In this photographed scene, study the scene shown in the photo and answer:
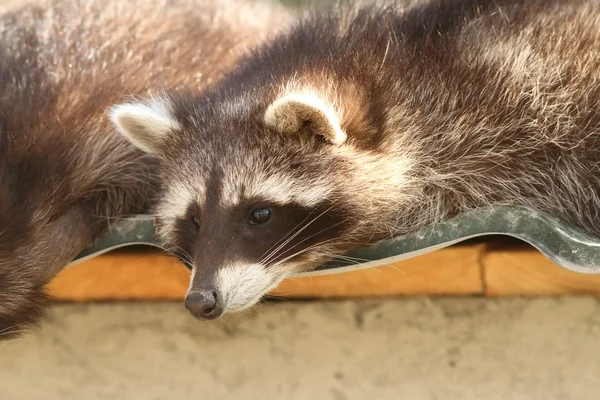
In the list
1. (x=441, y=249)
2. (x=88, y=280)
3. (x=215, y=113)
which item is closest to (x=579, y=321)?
(x=441, y=249)

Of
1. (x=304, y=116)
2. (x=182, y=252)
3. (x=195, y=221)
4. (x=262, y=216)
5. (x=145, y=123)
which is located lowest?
(x=182, y=252)

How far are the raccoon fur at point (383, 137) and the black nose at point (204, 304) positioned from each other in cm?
8

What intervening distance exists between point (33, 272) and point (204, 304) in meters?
0.70

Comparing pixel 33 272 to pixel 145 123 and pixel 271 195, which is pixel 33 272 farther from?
pixel 271 195

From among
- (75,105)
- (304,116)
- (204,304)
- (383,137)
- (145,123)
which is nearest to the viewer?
(204,304)

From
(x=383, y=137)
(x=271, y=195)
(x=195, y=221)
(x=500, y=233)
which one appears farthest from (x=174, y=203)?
(x=500, y=233)

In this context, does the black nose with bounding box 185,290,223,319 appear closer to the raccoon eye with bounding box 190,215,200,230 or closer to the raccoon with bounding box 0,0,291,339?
the raccoon eye with bounding box 190,215,200,230

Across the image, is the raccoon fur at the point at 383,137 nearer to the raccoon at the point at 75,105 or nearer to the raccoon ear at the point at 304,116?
the raccoon ear at the point at 304,116

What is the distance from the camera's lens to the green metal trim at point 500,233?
9.30 ft

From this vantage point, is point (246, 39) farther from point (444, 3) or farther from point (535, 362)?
point (535, 362)

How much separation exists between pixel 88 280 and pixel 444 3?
5.31 ft

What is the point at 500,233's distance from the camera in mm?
3016

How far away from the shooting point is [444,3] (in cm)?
344

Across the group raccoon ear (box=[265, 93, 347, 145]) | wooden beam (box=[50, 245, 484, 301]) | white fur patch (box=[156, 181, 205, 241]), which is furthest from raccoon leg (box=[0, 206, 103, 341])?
raccoon ear (box=[265, 93, 347, 145])
